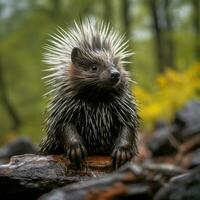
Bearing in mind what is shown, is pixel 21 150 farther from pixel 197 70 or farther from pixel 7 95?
pixel 7 95

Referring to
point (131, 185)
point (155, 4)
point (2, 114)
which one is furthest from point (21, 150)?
point (2, 114)

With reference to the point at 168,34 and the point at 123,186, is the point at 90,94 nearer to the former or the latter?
the point at 123,186

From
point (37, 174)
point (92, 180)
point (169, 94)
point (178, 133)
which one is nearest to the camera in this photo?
point (92, 180)

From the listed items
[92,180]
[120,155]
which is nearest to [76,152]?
[120,155]

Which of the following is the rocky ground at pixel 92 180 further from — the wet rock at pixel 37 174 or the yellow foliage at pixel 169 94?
the yellow foliage at pixel 169 94

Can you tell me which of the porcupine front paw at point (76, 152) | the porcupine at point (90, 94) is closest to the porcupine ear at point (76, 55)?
the porcupine at point (90, 94)

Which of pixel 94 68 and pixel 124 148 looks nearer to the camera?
pixel 124 148
